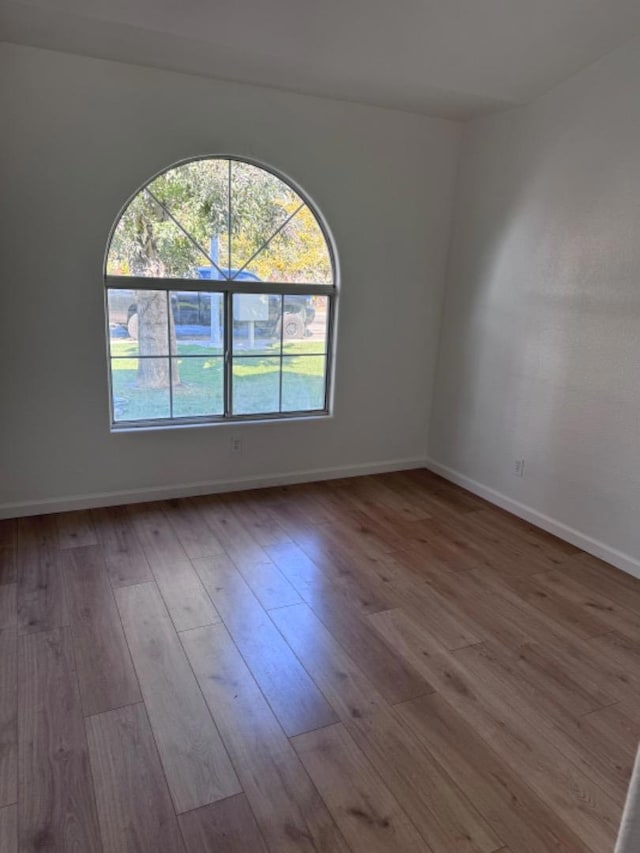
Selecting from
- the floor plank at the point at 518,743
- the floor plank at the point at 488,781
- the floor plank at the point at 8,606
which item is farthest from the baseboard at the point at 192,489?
the floor plank at the point at 488,781

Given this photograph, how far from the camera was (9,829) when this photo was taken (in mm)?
1473

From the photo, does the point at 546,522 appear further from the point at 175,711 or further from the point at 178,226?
the point at 178,226

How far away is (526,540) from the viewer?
3318mm

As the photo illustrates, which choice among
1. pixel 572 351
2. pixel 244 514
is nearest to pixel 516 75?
pixel 572 351

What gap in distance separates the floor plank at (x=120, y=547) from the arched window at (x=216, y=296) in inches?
22.6

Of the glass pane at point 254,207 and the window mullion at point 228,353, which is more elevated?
the glass pane at point 254,207

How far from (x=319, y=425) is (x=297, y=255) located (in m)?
1.16

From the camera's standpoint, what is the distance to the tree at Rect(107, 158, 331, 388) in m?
3.31

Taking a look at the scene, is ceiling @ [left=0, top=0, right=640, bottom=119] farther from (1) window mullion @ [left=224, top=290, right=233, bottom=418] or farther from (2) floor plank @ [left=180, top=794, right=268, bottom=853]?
(2) floor plank @ [left=180, top=794, right=268, bottom=853]

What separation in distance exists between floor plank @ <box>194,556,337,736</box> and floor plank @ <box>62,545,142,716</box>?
0.43 metres

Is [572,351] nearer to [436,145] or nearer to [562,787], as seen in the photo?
[436,145]

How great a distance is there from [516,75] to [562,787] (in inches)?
131

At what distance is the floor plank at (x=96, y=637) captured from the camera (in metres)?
1.96

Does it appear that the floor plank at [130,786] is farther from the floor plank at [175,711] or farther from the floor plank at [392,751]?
the floor plank at [392,751]
